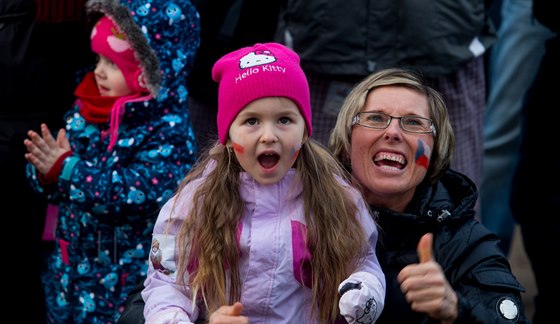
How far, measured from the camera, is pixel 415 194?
3676mm

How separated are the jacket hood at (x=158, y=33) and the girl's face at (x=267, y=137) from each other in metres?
0.96

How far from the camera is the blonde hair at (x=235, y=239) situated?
3.22m

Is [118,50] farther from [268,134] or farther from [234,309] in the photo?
[234,309]

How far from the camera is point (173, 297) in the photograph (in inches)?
127

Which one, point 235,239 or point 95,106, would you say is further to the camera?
point 95,106

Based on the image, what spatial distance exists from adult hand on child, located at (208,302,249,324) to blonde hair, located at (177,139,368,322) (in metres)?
0.21

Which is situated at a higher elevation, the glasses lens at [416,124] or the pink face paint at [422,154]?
the glasses lens at [416,124]

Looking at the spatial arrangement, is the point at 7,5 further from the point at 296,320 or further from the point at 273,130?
the point at 296,320

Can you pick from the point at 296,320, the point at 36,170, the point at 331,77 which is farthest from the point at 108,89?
the point at 296,320

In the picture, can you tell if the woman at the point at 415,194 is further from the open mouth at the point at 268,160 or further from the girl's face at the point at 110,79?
the girl's face at the point at 110,79

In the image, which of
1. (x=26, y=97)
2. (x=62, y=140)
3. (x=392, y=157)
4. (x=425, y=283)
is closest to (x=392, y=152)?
(x=392, y=157)

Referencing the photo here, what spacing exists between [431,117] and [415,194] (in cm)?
26

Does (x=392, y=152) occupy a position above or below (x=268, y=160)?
below

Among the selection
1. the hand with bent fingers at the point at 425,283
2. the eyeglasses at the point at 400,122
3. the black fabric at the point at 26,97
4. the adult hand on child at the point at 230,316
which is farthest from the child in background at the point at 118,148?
the hand with bent fingers at the point at 425,283
